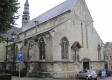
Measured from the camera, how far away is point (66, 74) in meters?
22.8

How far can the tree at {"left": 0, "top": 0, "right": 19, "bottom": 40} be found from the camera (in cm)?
1439

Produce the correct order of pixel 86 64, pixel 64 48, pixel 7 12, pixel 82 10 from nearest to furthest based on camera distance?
pixel 7 12 → pixel 64 48 → pixel 86 64 → pixel 82 10

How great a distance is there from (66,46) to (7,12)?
1197cm

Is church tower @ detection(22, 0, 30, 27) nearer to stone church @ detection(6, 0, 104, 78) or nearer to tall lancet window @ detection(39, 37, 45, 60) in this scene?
stone church @ detection(6, 0, 104, 78)

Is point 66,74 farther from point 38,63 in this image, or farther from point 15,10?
point 15,10

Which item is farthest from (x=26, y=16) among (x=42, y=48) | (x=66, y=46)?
(x=66, y=46)

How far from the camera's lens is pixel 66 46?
2406 cm

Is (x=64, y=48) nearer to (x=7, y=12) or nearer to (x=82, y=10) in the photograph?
(x=82, y=10)

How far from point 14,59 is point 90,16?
63.5 ft

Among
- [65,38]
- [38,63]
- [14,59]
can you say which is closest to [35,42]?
[38,63]

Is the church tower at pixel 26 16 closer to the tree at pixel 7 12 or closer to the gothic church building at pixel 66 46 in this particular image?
the gothic church building at pixel 66 46

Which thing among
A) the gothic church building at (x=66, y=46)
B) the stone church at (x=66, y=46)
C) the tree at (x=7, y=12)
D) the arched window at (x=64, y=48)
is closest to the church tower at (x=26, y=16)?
the stone church at (x=66, y=46)

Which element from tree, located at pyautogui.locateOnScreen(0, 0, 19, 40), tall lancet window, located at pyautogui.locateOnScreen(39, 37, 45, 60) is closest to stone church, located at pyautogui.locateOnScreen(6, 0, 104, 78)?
tall lancet window, located at pyautogui.locateOnScreen(39, 37, 45, 60)

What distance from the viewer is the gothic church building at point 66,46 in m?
22.4
